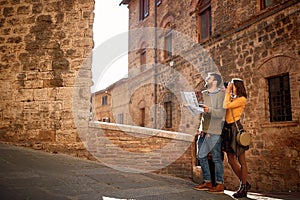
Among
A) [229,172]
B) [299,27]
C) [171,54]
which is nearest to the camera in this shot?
[299,27]

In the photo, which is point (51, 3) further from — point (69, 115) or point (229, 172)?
point (229, 172)

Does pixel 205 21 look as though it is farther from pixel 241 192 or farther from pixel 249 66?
pixel 241 192

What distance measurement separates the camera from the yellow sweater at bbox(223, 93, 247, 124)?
3.40 metres

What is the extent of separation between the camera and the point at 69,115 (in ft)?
17.6

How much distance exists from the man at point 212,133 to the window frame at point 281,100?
498cm

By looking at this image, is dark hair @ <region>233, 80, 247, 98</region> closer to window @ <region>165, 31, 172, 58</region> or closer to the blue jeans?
the blue jeans

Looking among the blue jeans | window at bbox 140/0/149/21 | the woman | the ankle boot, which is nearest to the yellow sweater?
the woman

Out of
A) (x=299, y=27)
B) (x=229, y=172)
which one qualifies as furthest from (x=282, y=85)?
(x=229, y=172)

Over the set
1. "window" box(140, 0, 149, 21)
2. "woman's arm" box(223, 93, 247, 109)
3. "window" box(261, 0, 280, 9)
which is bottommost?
"woman's arm" box(223, 93, 247, 109)

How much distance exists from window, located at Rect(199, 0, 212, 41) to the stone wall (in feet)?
22.3

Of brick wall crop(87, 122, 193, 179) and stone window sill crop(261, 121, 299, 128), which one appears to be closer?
brick wall crop(87, 122, 193, 179)

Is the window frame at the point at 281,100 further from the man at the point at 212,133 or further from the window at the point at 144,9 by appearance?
the window at the point at 144,9

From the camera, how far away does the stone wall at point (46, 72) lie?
5.32 m

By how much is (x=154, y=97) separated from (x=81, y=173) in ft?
37.1
